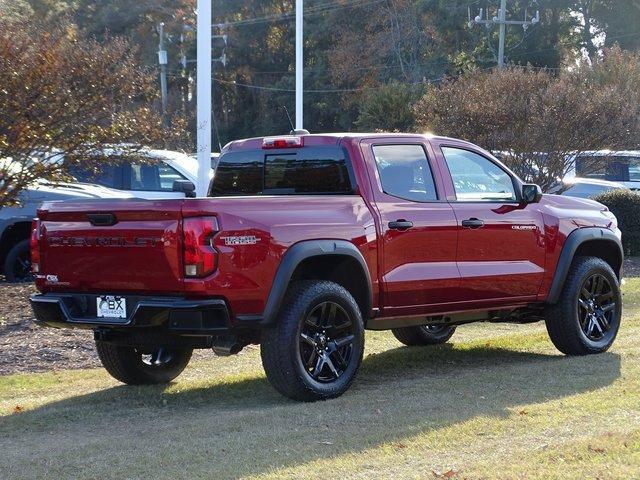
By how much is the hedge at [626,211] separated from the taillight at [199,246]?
13365 mm

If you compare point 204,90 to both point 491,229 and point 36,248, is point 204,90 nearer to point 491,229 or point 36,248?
point 491,229

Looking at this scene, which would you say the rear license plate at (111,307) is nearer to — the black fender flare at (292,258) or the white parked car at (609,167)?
the black fender flare at (292,258)

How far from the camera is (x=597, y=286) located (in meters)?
9.88

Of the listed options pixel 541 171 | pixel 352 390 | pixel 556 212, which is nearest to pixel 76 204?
pixel 352 390

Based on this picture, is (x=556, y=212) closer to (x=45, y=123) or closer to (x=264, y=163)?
(x=264, y=163)

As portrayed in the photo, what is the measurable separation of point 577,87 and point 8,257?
412 inches

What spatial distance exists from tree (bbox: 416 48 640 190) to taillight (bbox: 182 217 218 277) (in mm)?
12215

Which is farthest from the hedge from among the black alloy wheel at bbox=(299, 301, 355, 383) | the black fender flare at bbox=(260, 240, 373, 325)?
the black fender flare at bbox=(260, 240, 373, 325)

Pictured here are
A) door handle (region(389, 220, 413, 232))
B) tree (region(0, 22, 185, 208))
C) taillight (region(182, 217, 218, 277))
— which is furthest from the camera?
tree (region(0, 22, 185, 208))

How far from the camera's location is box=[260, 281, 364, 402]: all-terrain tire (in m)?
7.50

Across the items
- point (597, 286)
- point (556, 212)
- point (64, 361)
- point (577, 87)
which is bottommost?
point (64, 361)

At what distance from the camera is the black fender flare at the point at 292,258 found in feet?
24.2

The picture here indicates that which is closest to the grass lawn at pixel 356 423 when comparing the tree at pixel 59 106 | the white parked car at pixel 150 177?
the tree at pixel 59 106

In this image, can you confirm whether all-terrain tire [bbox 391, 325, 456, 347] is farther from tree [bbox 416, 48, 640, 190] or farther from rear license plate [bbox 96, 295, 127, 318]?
tree [bbox 416, 48, 640, 190]
